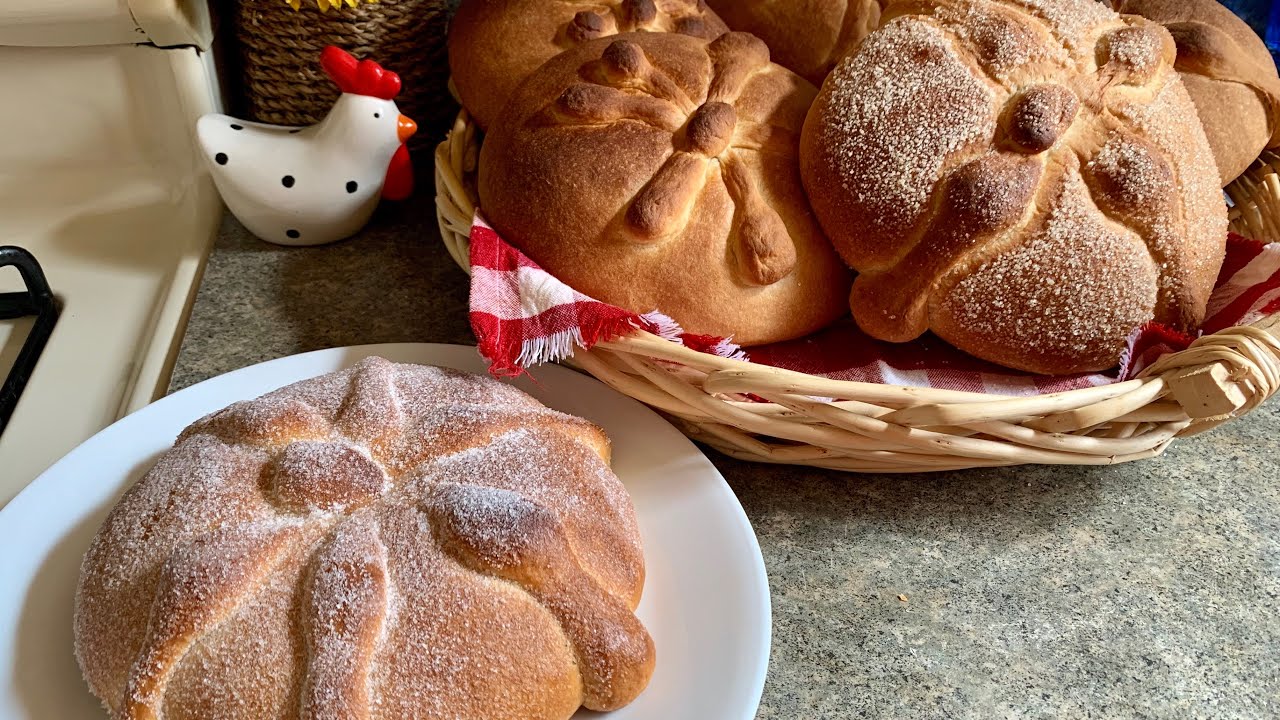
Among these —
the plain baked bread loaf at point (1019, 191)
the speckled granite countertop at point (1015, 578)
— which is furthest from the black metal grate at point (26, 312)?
the plain baked bread loaf at point (1019, 191)

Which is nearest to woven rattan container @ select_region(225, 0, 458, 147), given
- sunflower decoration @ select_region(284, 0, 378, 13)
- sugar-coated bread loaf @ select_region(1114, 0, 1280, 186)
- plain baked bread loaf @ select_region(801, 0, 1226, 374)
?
sunflower decoration @ select_region(284, 0, 378, 13)

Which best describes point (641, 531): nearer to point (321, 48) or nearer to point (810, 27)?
point (810, 27)

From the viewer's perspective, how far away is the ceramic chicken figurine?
94cm

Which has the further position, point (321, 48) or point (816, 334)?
point (321, 48)

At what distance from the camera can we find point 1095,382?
760 mm

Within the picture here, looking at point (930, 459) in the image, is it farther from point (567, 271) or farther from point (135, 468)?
point (135, 468)

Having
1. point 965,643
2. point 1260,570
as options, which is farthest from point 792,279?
point 1260,570

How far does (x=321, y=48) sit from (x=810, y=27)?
550 millimetres

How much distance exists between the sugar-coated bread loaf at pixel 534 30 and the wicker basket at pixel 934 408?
35 centimetres

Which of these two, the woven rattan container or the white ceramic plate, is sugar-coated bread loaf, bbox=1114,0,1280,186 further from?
the woven rattan container

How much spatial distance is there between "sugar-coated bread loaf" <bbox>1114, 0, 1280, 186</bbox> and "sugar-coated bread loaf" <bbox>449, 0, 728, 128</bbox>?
45cm

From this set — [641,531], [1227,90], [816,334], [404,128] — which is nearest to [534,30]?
[404,128]

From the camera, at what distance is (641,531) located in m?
0.66

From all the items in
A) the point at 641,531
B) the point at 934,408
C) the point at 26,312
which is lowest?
the point at 26,312
